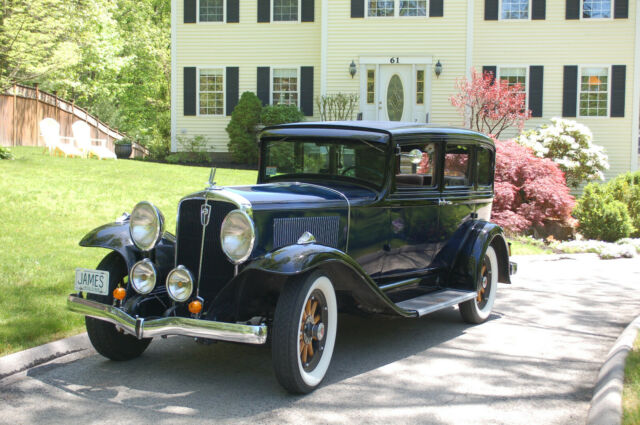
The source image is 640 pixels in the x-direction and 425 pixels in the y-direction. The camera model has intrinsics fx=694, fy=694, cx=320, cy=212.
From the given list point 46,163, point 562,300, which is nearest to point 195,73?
point 46,163

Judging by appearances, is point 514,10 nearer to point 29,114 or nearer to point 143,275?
point 29,114

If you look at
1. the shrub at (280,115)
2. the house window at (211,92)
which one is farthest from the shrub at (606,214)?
the house window at (211,92)

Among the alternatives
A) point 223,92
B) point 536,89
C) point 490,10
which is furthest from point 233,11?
point 536,89

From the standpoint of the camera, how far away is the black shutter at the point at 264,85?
22.9 m

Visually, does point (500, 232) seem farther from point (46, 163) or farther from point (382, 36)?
point (382, 36)

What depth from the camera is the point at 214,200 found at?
15.9ft

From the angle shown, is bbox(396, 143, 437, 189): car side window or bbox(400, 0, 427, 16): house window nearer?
bbox(396, 143, 437, 189): car side window

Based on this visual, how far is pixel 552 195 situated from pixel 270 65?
11.8 metres

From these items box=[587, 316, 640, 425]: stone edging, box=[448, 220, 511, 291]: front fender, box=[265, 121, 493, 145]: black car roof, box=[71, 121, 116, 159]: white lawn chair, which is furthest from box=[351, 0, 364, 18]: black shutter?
box=[587, 316, 640, 425]: stone edging

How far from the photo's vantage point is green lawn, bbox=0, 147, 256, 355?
5906mm

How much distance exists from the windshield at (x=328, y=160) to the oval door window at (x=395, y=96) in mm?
16080

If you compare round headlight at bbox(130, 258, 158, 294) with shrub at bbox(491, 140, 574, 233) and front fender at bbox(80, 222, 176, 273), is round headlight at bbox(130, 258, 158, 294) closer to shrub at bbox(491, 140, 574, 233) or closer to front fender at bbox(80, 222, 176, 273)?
front fender at bbox(80, 222, 176, 273)

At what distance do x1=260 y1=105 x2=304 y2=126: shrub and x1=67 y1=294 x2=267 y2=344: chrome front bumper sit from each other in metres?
16.8

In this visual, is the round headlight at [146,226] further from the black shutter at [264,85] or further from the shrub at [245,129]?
the black shutter at [264,85]
